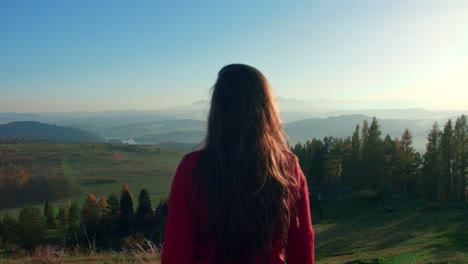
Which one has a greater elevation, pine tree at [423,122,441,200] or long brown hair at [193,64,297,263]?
long brown hair at [193,64,297,263]

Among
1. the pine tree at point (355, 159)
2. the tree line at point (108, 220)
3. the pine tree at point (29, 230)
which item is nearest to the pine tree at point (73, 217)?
the tree line at point (108, 220)

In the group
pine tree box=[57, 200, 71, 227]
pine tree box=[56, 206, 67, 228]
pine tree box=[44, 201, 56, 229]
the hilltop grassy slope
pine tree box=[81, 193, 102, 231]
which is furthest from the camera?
pine tree box=[56, 206, 67, 228]

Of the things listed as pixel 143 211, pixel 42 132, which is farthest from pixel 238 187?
pixel 42 132

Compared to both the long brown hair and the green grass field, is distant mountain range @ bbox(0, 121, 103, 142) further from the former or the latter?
the long brown hair

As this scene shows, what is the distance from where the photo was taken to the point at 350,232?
68.0 feet

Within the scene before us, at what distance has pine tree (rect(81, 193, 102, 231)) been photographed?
115 ft

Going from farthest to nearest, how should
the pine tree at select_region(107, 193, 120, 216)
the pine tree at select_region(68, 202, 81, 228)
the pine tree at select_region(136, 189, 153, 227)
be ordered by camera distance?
1. the pine tree at select_region(136, 189, 153, 227)
2. the pine tree at select_region(107, 193, 120, 216)
3. the pine tree at select_region(68, 202, 81, 228)

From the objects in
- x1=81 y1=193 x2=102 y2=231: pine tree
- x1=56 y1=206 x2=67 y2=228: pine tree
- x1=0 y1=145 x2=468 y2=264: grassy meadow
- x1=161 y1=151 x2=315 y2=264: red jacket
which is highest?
x1=161 y1=151 x2=315 y2=264: red jacket

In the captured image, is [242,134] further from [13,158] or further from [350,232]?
[13,158]

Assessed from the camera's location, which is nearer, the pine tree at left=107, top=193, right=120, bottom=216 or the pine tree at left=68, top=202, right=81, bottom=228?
the pine tree at left=68, top=202, right=81, bottom=228

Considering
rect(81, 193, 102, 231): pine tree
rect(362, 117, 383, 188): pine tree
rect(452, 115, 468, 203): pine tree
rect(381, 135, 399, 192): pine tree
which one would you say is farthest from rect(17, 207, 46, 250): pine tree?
rect(452, 115, 468, 203): pine tree

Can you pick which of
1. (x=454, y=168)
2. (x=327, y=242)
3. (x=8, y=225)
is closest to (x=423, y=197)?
(x=454, y=168)

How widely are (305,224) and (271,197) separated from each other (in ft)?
1.28

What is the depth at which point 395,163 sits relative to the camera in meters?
35.8
